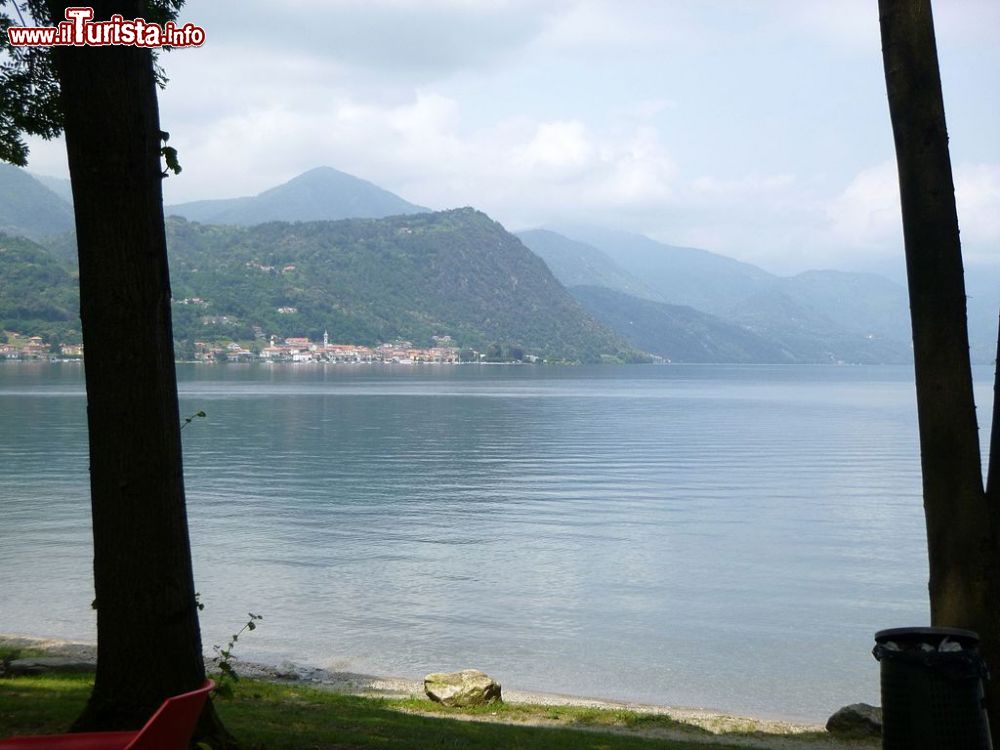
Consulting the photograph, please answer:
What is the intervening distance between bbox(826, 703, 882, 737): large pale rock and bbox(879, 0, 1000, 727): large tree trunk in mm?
4528

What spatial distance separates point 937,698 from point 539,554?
18406mm

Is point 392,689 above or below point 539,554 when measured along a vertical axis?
above

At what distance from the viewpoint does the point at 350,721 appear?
26.3ft

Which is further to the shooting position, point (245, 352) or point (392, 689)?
point (245, 352)

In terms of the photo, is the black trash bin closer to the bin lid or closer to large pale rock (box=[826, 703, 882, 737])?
the bin lid

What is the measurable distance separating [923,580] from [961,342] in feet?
55.8

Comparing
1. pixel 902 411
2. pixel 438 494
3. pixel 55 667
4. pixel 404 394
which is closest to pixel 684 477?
pixel 438 494

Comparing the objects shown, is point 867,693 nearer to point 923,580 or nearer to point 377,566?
point 923,580

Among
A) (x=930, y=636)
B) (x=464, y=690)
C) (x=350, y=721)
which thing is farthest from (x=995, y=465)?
(x=464, y=690)

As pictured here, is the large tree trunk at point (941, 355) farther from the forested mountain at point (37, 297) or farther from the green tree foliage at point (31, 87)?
the forested mountain at point (37, 297)

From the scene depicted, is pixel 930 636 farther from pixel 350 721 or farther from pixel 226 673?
pixel 350 721

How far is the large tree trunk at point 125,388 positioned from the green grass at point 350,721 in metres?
0.89

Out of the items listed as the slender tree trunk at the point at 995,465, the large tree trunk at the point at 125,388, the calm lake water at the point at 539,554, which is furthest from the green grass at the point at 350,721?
the calm lake water at the point at 539,554

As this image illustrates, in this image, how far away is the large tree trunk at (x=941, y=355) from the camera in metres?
5.83
